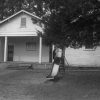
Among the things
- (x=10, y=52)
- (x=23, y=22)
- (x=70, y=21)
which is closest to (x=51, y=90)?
(x=70, y=21)

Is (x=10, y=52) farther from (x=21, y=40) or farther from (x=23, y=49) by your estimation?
(x=21, y=40)

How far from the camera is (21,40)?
29.2 metres

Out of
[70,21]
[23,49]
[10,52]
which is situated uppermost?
[70,21]

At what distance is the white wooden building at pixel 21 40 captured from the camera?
26.8m

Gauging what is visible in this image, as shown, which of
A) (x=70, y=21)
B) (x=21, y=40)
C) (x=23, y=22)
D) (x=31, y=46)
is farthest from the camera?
(x=21, y=40)

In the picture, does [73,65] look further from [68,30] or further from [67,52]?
[68,30]

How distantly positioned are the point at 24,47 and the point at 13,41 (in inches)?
71.0

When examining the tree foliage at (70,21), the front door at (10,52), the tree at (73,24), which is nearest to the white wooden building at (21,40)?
the front door at (10,52)

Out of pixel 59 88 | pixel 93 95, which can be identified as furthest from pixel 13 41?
pixel 93 95

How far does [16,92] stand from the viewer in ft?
Answer: 41.9

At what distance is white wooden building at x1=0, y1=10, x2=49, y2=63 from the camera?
88.1 ft

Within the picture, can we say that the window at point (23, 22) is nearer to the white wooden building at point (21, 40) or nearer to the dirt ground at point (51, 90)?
the white wooden building at point (21, 40)

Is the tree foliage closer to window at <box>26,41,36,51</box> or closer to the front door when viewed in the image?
window at <box>26,41,36,51</box>

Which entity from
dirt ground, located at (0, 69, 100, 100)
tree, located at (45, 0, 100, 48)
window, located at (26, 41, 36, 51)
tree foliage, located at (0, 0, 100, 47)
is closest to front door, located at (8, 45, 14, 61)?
window, located at (26, 41, 36, 51)
